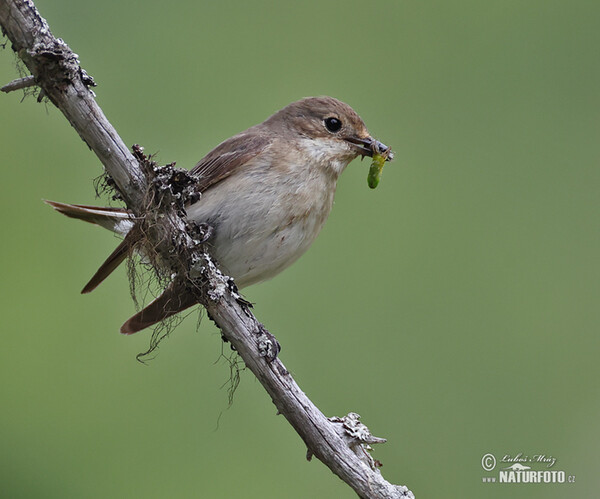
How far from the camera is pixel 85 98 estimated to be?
168cm

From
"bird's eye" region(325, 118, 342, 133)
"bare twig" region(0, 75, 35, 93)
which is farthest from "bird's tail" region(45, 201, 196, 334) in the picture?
"bird's eye" region(325, 118, 342, 133)

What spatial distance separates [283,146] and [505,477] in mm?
1495

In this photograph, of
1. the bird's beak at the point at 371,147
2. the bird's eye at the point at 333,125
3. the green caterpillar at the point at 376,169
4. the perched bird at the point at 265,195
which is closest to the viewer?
the perched bird at the point at 265,195

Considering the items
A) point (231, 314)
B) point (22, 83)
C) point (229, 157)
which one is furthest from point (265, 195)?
point (22, 83)

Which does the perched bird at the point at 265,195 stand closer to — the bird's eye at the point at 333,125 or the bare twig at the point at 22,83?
the bird's eye at the point at 333,125

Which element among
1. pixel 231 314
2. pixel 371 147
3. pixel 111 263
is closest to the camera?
pixel 231 314

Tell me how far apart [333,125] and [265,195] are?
0.56m

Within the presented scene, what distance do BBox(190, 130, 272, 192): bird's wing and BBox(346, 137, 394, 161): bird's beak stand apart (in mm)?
363

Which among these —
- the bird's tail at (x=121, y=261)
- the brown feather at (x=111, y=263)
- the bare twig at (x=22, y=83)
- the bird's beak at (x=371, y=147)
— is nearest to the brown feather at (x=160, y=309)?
the bird's tail at (x=121, y=261)

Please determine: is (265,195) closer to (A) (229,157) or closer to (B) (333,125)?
(A) (229,157)

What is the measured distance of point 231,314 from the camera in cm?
197

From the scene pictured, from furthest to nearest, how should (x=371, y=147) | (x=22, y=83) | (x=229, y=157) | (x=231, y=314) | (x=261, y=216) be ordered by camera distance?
(x=371, y=147) → (x=229, y=157) → (x=261, y=216) → (x=231, y=314) → (x=22, y=83)

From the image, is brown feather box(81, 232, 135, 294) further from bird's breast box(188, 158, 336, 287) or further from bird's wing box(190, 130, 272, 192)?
bird's wing box(190, 130, 272, 192)

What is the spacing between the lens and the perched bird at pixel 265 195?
102 inches
